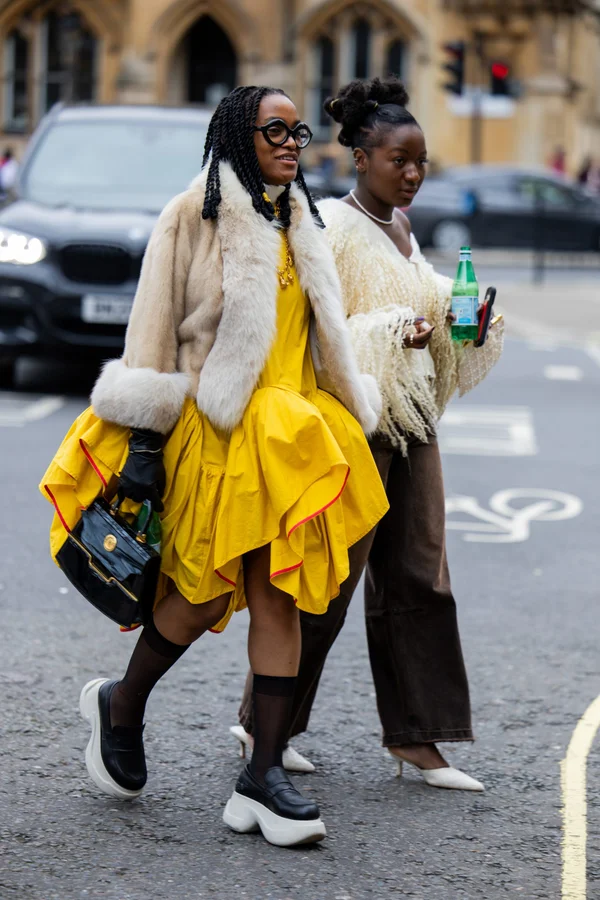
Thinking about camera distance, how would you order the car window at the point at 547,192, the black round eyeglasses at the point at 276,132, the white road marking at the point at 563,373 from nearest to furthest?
the black round eyeglasses at the point at 276,132 → the white road marking at the point at 563,373 → the car window at the point at 547,192

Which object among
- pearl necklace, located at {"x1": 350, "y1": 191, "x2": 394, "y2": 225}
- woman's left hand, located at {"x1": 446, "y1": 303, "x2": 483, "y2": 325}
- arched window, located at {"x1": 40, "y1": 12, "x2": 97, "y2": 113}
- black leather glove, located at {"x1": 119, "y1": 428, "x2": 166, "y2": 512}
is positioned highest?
arched window, located at {"x1": 40, "y1": 12, "x2": 97, "y2": 113}

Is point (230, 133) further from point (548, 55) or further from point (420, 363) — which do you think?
point (548, 55)

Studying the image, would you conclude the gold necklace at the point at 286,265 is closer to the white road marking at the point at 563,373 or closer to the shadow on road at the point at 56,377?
the shadow on road at the point at 56,377

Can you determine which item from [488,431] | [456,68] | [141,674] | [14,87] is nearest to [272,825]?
[141,674]

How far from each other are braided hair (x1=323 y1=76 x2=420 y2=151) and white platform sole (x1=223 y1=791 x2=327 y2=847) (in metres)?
1.73

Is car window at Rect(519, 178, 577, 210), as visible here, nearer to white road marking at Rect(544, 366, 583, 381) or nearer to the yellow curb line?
white road marking at Rect(544, 366, 583, 381)

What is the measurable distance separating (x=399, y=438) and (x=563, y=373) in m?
10.9

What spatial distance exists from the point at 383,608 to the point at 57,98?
40.2 metres

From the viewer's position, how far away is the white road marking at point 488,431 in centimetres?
1064

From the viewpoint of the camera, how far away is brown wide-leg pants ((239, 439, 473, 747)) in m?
4.56

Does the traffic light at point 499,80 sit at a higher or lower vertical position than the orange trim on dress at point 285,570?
higher

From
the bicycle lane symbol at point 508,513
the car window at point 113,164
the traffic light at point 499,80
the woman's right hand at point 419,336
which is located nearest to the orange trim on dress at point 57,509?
the woman's right hand at point 419,336

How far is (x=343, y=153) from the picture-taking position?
132ft

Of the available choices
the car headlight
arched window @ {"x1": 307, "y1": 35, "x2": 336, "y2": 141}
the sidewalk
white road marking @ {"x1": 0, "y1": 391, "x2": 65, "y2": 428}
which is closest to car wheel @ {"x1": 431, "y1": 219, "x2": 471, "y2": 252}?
the sidewalk
